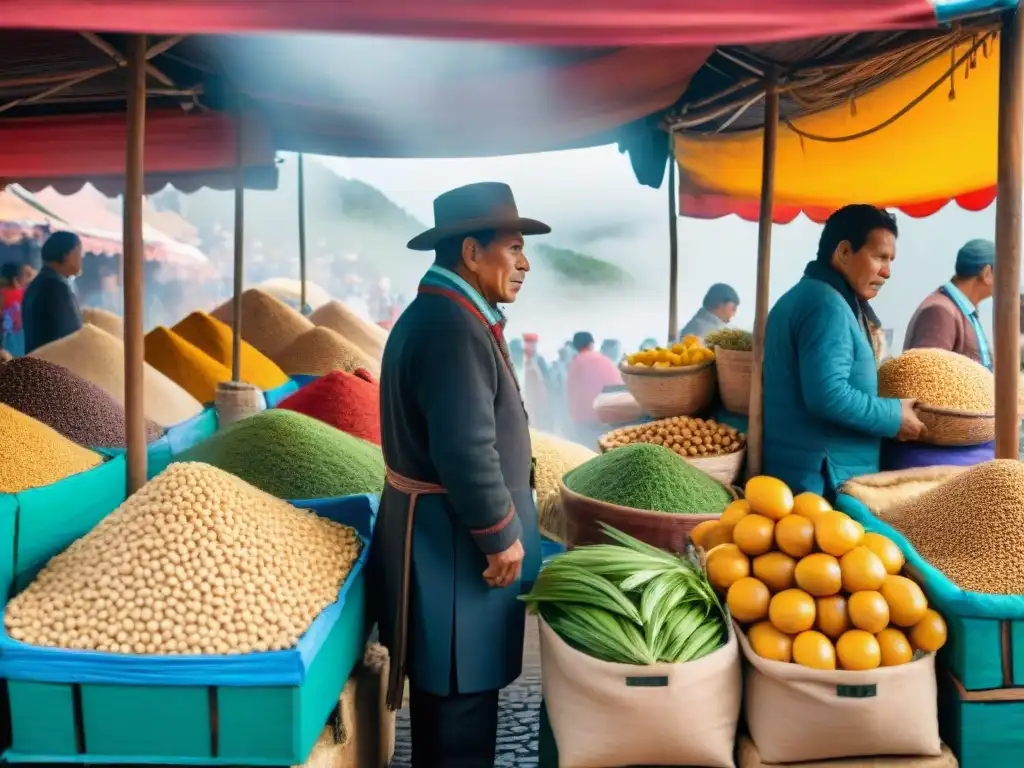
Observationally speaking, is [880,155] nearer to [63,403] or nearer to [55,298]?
[63,403]

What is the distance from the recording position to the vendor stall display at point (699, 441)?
229 cm

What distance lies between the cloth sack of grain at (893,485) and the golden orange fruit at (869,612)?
49 cm

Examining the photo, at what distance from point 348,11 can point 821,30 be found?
0.73 m

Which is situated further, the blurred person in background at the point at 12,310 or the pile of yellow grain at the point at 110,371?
the blurred person in background at the point at 12,310

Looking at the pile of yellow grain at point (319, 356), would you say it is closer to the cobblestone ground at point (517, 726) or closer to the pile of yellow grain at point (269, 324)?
the pile of yellow grain at point (269, 324)

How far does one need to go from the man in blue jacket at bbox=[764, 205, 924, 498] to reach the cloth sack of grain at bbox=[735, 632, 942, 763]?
70 centimetres

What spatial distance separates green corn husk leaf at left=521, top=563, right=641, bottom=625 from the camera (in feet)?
4.62

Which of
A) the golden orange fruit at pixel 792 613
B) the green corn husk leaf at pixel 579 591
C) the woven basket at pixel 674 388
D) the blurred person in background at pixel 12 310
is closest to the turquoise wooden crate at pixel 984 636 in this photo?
the golden orange fruit at pixel 792 613

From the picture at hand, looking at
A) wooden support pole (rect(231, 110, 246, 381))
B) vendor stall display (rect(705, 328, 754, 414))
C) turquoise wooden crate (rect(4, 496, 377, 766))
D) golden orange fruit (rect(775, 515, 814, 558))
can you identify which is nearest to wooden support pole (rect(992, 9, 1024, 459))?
golden orange fruit (rect(775, 515, 814, 558))

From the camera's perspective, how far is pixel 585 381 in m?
5.36

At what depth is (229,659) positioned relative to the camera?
1230mm

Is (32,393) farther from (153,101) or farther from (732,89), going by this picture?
(732,89)

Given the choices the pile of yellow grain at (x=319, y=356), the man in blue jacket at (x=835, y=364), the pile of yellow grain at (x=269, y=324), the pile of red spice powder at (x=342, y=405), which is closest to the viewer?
the man in blue jacket at (x=835, y=364)

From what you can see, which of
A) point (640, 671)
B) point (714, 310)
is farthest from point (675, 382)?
point (714, 310)
